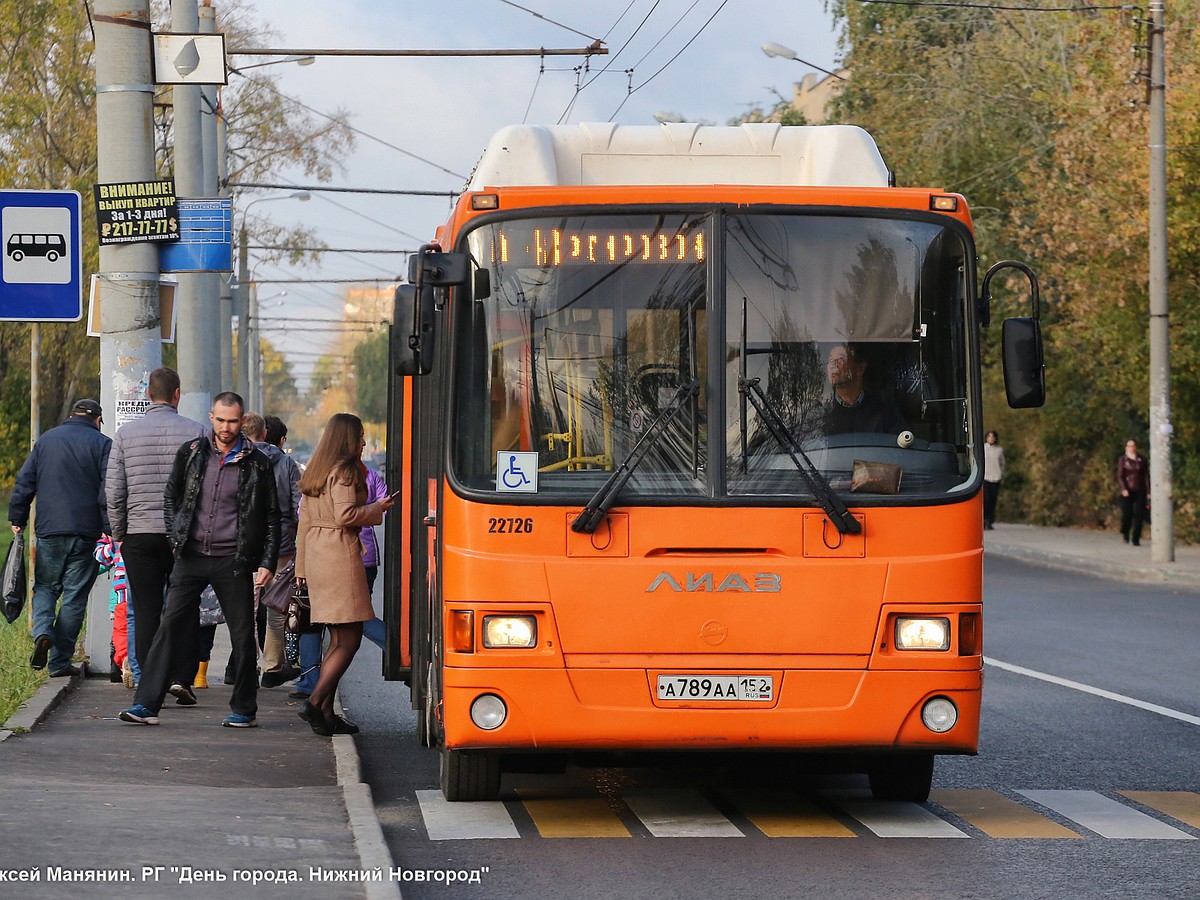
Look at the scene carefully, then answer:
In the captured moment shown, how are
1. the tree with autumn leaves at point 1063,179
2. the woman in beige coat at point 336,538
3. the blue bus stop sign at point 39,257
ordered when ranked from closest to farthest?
the woman in beige coat at point 336,538 → the blue bus stop sign at point 39,257 → the tree with autumn leaves at point 1063,179

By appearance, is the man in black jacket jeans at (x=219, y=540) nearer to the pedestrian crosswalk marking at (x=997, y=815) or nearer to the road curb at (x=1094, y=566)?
the pedestrian crosswalk marking at (x=997, y=815)

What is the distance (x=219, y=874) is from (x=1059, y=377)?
30.3 m

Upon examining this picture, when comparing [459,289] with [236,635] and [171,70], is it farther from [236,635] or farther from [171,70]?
[171,70]

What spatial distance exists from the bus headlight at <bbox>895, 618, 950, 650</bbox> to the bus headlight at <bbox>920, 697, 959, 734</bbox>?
0.22 metres

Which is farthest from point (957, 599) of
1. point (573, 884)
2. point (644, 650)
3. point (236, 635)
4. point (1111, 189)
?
point (1111, 189)

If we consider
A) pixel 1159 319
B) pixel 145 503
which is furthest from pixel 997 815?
pixel 1159 319

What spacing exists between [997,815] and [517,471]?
2.61 metres

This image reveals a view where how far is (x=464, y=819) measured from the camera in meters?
7.96

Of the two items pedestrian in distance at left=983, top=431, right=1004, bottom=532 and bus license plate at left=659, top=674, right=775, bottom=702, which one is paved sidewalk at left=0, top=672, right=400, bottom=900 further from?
pedestrian in distance at left=983, top=431, right=1004, bottom=532

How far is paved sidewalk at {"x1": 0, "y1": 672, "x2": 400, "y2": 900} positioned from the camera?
6215mm

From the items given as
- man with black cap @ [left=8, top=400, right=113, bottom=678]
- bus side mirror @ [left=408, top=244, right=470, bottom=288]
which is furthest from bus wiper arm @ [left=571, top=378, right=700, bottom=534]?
man with black cap @ [left=8, top=400, right=113, bottom=678]

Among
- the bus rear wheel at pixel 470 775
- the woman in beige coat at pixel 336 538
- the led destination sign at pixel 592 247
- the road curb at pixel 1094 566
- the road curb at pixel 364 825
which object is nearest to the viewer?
the road curb at pixel 364 825

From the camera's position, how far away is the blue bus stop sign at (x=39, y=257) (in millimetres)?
11219

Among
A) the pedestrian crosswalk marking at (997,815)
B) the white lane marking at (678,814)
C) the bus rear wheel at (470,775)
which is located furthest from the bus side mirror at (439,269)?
the pedestrian crosswalk marking at (997,815)
